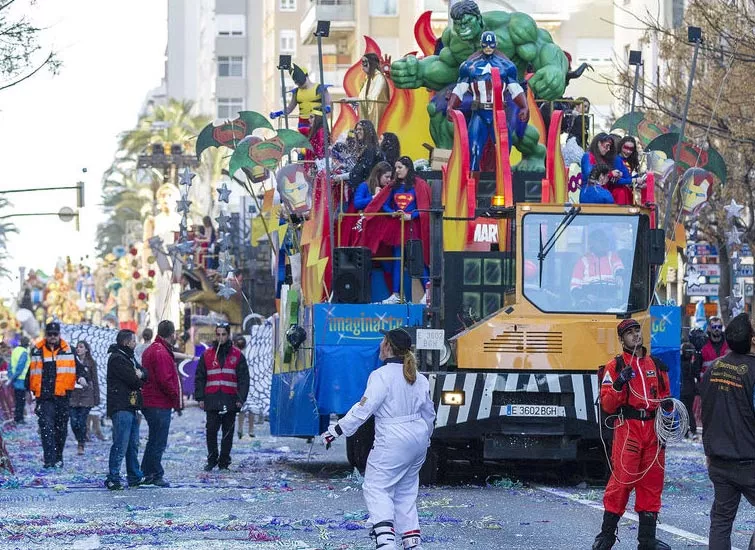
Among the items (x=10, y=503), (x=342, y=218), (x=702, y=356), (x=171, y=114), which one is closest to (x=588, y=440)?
(x=342, y=218)

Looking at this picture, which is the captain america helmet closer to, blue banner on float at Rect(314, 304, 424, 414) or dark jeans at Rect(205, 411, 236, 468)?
blue banner on float at Rect(314, 304, 424, 414)

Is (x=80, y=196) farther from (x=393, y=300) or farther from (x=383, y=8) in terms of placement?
(x=393, y=300)

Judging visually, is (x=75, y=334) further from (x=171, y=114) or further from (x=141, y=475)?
(x=171, y=114)

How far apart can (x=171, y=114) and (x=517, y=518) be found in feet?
237

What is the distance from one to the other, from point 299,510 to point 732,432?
594 cm

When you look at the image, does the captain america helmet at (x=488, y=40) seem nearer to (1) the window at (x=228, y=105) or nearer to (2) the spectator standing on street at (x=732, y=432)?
(2) the spectator standing on street at (x=732, y=432)

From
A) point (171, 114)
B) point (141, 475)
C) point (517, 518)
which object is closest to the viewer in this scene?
point (517, 518)

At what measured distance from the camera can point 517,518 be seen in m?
15.5

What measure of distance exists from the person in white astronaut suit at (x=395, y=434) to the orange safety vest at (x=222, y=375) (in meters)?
10.5

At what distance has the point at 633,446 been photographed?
502 inches

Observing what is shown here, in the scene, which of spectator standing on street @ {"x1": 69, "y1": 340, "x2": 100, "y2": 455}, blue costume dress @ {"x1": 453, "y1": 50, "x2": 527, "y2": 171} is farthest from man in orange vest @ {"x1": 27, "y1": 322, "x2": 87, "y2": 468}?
blue costume dress @ {"x1": 453, "y1": 50, "x2": 527, "y2": 171}

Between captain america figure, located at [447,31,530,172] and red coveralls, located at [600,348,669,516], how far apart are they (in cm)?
861

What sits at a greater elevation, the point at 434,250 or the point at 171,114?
the point at 171,114

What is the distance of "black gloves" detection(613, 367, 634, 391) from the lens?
42.0ft
